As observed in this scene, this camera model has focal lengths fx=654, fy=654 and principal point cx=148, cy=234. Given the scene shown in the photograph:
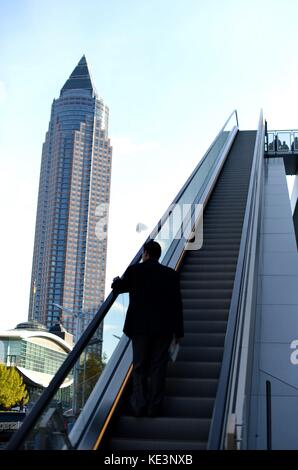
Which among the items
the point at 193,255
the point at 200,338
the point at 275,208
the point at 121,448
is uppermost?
the point at 275,208

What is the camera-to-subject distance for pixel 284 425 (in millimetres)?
6332

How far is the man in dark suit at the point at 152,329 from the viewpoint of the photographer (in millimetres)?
5086

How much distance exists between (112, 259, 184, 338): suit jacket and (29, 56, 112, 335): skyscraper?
9464cm

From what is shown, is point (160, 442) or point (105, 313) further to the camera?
point (105, 313)

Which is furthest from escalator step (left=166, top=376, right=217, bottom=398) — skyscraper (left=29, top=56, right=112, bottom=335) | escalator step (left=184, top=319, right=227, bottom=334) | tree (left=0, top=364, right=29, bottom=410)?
skyscraper (left=29, top=56, right=112, bottom=335)

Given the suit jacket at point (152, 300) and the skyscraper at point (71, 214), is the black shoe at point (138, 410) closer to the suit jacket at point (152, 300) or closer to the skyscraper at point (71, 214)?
the suit jacket at point (152, 300)

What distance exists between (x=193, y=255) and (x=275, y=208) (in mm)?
4980

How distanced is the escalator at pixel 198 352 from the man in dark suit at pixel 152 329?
0.63ft

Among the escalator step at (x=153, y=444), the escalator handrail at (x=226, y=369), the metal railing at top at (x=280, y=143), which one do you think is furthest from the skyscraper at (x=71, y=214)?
the escalator step at (x=153, y=444)

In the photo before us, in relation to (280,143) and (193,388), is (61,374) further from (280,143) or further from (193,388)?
(280,143)

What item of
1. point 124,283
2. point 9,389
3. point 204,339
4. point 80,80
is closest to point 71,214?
point 80,80

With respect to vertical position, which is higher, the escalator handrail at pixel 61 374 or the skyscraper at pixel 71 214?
the skyscraper at pixel 71 214
